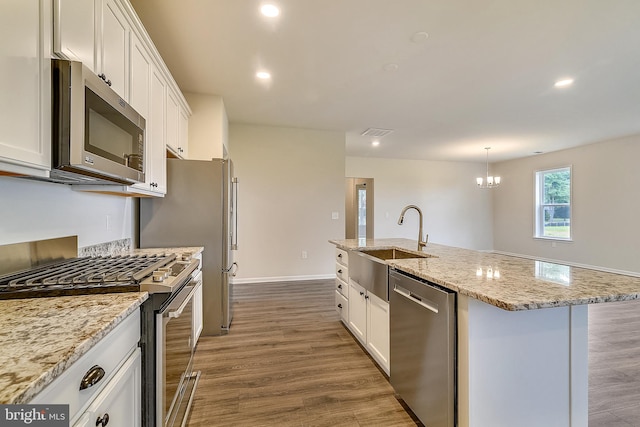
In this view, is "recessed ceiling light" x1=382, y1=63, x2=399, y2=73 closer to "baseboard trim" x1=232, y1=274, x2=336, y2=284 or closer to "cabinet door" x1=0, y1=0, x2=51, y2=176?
"cabinet door" x1=0, y1=0, x2=51, y2=176

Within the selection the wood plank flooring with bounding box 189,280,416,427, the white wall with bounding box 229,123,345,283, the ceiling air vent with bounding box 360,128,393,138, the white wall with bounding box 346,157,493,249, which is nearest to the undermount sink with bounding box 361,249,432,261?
the wood plank flooring with bounding box 189,280,416,427

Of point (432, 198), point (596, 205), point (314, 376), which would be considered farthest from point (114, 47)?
point (596, 205)

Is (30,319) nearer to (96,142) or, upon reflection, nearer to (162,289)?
(162,289)

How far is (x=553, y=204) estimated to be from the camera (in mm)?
6688

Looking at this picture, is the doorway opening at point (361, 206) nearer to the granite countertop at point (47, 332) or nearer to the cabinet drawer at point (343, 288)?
the cabinet drawer at point (343, 288)

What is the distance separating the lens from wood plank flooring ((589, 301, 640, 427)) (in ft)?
5.53

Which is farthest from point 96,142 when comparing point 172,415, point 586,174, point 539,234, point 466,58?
point 539,234

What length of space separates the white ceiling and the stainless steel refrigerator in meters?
1.10

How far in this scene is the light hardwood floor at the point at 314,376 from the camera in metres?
1.66

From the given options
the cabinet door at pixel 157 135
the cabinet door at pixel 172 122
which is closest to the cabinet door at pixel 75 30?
the cabinet door at pixel 157 135

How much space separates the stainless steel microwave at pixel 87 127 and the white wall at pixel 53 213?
0.73 feet

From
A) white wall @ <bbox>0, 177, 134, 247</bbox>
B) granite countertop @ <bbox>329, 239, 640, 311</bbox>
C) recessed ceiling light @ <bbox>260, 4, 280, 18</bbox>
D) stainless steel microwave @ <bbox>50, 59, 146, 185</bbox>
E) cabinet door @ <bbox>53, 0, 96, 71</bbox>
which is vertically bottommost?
granite countertop @ <bbox>329, 239, 640, 311</bbox>

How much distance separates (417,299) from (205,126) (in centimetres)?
320

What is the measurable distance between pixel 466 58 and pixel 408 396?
289 centimetres
